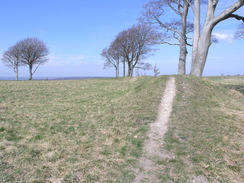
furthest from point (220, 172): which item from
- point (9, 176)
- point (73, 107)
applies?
point (73, 107)

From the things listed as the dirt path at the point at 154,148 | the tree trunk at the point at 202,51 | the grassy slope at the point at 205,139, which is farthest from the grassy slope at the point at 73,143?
the tree trunk at the point at 202,51

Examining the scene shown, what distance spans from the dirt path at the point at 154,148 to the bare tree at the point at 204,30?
16.1 ft

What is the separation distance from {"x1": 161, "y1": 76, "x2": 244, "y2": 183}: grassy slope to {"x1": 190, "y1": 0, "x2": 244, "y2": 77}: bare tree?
358cm

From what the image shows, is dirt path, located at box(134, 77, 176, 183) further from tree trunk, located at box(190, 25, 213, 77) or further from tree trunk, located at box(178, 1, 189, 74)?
tree trunk, located at box(178, 1, 189, 74)

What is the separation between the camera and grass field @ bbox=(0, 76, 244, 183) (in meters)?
3.65

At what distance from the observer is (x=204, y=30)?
1093cm

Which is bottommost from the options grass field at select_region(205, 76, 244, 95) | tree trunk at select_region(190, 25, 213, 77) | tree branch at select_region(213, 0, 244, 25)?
grass field at select_region(205, 76, 244, 95)

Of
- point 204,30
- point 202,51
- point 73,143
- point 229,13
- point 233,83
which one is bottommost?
point 73,143

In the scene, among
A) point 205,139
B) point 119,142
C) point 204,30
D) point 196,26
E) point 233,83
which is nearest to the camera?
point 205,139

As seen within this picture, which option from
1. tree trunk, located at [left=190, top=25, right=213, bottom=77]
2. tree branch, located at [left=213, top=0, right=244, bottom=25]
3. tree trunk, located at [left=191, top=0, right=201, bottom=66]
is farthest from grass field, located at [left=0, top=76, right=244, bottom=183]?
tree branch, located at [left=213, top=0, right=244, bottom=25]

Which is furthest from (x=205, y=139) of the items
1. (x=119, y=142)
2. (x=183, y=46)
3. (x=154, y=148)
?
(x=183, y=46)

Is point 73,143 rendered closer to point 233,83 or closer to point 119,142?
point 119,142

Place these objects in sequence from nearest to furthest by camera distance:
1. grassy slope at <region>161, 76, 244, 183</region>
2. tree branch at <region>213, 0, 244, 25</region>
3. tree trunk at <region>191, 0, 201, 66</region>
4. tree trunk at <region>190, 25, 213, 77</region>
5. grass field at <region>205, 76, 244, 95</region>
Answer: grassy slope at <region>161, 76, 244, 183</region> → tree branch at <region>213, 0, 244, 25</region> → tree trunk at <region>190, 25, 213, 77</region> → tree trunk at <region>191, 0, 201, 66</region> → grass field at <region>205, 76, 244, 95</region>

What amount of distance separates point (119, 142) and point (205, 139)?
2.15m
